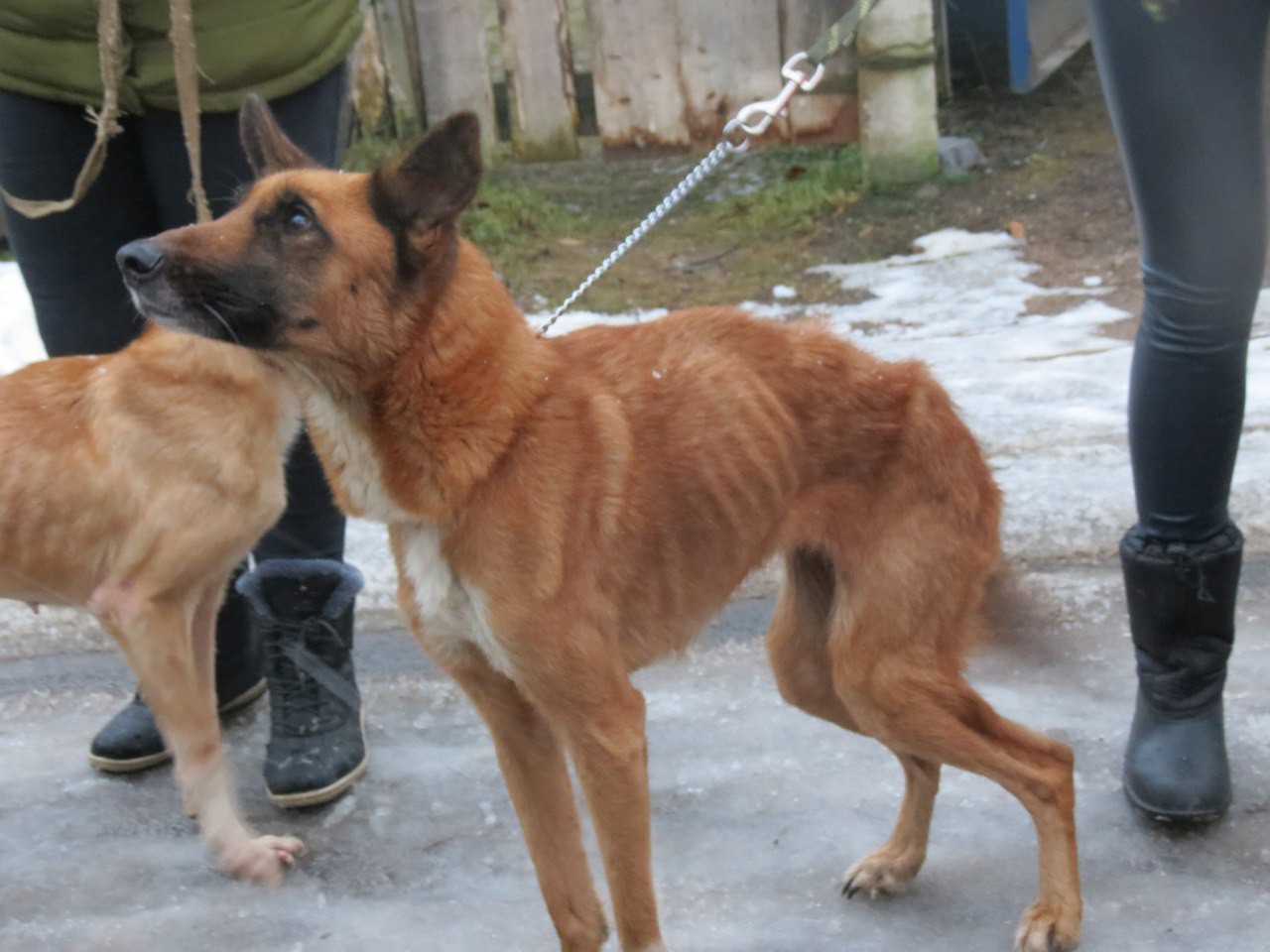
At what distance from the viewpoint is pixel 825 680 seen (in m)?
2.71

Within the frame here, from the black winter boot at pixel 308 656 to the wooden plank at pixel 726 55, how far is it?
4.51 meters

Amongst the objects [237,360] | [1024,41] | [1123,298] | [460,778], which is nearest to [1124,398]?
[1123,298]

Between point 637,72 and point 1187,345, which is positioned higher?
point 637,72

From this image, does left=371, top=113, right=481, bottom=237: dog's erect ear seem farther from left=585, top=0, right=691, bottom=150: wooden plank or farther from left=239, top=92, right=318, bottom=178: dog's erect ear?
left=585, top=0, right=691, bottom=150: wooden plank

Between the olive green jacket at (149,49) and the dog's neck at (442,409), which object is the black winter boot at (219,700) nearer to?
the olive green jacket at (149,49)

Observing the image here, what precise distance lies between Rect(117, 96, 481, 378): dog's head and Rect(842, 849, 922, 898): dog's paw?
126 cm

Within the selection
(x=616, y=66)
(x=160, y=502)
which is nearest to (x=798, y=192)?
(x=616, y=66)

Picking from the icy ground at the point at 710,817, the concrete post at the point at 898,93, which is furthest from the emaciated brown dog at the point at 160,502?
the concrete post at the point at 898,93

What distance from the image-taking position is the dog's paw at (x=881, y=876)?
8.66 feet

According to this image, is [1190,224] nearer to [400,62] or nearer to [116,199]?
[116,199]

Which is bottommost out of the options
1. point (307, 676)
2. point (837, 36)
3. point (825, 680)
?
point (307, 676)

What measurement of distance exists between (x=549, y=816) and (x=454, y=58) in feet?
18.3

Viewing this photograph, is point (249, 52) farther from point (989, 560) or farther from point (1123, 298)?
point (1123, 298)

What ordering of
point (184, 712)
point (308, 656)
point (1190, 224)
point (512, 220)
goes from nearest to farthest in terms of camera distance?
point (1190, 224), point (184, 712), point (308, 656), point (512, 220)
